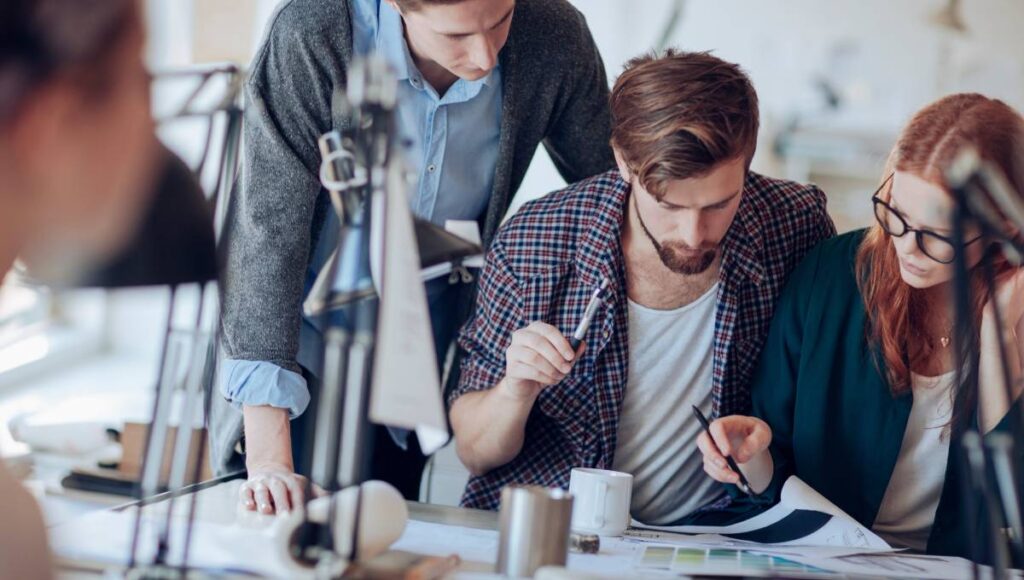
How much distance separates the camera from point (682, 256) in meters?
1.44

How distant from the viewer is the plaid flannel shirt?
1.47 m

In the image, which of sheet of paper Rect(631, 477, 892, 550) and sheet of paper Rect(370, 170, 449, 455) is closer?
sheet of paper Rect(370, 170, 449, 455)

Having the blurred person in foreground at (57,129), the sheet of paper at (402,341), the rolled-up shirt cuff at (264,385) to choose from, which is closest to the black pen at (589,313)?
the rolled-up shirt cuff at (264,385)

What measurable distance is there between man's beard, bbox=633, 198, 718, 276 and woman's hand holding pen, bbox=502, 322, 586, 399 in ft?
0.74

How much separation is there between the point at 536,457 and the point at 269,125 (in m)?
0.63

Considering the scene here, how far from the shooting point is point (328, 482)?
0.67 metres

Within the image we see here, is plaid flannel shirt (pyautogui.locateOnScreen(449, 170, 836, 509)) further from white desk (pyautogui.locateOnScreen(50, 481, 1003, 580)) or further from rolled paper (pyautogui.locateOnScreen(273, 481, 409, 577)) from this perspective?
rolled paper (pyautogui.locateOnScreen(273, 481, 409, 577))

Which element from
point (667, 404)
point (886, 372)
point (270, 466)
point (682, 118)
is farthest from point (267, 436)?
point (886, 372)

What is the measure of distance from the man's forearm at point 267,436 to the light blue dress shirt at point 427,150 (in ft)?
0.05

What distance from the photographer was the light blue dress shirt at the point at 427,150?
1304mm

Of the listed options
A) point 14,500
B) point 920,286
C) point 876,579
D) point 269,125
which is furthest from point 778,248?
point 14,500

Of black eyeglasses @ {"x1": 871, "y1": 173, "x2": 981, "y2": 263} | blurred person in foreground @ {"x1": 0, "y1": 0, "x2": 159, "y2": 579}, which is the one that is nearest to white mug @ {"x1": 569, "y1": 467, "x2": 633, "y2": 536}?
black eyeglasses @ {"x1": 871, "y1": 173, "x2": 981, "y2": 263}

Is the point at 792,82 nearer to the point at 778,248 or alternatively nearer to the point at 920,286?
the point at 778,248

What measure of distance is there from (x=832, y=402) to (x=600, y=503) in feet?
1.48
